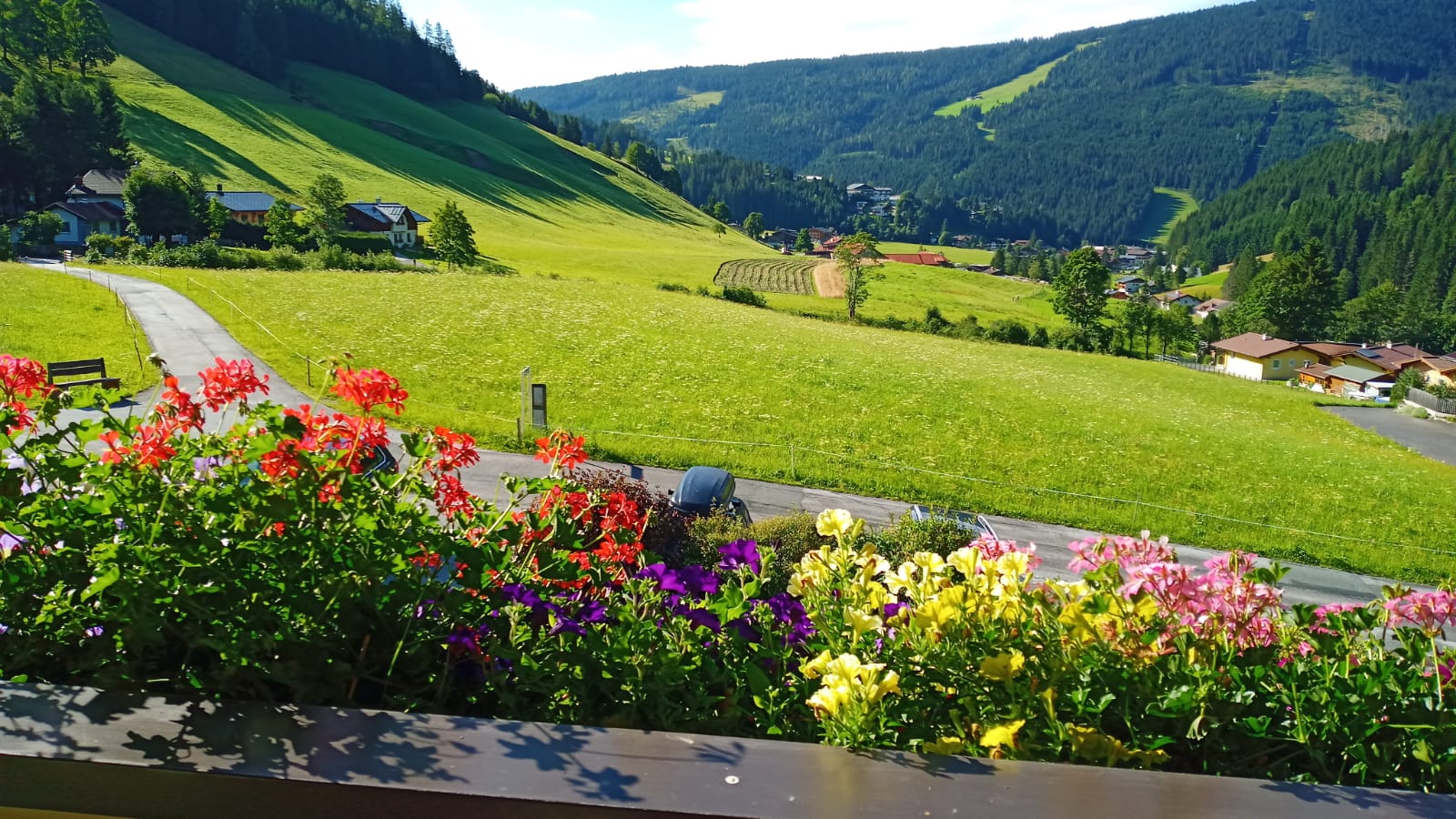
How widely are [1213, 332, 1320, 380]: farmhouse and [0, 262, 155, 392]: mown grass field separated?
97.8 m

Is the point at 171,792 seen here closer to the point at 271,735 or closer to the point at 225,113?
the point at 271,735

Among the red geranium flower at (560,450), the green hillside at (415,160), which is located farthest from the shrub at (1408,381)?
the red geranium flower at (560,450)

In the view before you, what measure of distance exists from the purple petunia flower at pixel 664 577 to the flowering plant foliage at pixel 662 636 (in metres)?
0.08

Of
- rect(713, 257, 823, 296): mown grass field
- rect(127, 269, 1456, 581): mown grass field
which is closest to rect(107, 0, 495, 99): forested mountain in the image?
rect(713, 257, 823, 296): mown grass field

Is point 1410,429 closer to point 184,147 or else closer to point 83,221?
point 83,221

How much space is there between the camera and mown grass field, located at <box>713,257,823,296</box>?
83.7 m

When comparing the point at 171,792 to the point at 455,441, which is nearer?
the point at 171,792

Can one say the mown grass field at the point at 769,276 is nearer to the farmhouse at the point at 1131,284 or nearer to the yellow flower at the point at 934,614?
the yellow flower at the point at 934,614

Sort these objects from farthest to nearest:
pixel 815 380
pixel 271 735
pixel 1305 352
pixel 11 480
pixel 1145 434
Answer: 1. pixel 1305 352
2. pixel 815 380
3. pixel 1145 434
4. pixel 11 480
5. pixel 271 735

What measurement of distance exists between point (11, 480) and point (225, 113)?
12702 cm

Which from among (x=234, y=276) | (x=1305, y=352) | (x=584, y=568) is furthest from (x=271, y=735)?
(x=1305, y=352)

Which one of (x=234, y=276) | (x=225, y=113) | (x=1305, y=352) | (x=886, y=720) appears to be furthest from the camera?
(x=225, y=113)

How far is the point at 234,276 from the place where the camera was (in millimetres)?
46438

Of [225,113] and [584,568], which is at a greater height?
[225,113]
